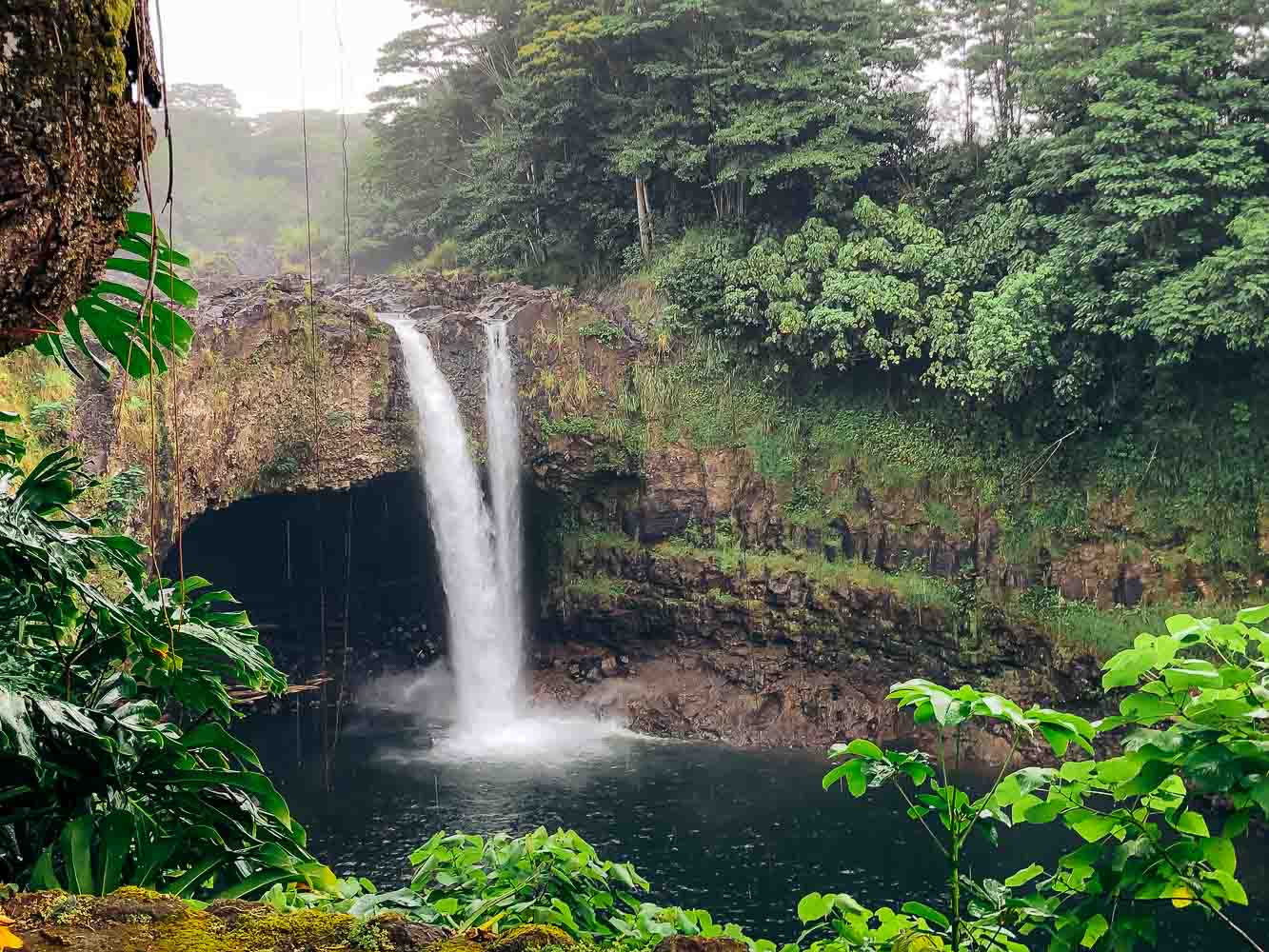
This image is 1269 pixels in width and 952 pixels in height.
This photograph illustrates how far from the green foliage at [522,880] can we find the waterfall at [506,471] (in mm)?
14660

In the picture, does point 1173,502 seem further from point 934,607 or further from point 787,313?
point 787,313

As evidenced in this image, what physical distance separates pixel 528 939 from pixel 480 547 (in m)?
16.2

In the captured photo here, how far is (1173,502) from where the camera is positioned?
14.8m

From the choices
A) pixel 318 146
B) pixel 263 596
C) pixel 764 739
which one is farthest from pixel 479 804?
pixel 318 146

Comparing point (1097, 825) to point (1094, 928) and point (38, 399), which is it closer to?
point (1094, 928)

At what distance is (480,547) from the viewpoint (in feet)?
58.7

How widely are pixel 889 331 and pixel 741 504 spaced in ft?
12.3

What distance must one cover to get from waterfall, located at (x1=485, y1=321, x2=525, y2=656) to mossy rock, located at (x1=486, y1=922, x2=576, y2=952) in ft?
51.5

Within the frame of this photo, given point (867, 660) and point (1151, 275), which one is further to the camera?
point (867, 660)

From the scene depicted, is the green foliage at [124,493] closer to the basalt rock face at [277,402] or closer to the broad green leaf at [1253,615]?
the basalt rock face at [277,402]

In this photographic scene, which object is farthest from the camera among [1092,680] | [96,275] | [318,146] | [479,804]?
[318,146]

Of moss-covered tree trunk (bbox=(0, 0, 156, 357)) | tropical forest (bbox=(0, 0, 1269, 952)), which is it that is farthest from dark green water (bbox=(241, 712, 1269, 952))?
moss-covered tree trunk (bbox=(0, 0, 156, 357))

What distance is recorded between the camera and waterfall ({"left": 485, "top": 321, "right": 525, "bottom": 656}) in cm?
1738

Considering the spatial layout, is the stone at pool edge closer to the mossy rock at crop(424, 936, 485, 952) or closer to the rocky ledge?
the rocky ledge
